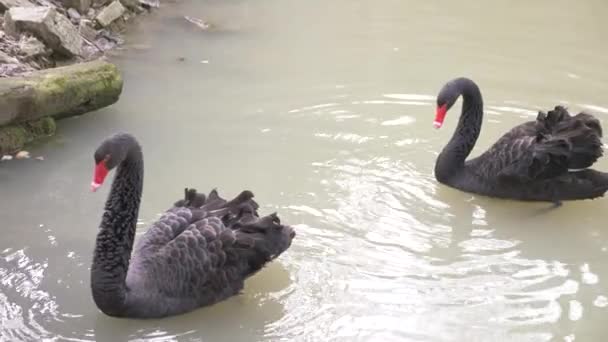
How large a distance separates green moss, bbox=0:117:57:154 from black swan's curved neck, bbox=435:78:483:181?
232cm

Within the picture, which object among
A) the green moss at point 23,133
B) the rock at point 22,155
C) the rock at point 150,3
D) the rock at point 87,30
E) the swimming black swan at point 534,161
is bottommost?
the rock at point 22,155

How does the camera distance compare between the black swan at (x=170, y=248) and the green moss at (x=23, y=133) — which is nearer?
the black swan at (x=170, y=248)

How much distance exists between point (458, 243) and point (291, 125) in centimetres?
164

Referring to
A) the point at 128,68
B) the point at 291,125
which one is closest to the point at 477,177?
the point at 291,125

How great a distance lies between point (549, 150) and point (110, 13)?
4170 millimetres

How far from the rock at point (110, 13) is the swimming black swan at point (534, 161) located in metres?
3.54

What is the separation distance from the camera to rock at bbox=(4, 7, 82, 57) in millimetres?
6105

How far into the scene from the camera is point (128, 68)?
255 inches

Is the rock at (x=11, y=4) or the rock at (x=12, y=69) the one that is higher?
the rock at (x=11, y=4)

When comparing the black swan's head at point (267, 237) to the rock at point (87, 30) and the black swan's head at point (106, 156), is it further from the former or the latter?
the rock at point (87, 30)

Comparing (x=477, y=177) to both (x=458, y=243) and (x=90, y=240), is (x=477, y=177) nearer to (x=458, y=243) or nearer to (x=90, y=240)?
(x=458, y=243)

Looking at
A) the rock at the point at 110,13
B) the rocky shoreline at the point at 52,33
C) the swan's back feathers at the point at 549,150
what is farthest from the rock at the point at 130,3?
the swan's back feathers at the point at 549,150

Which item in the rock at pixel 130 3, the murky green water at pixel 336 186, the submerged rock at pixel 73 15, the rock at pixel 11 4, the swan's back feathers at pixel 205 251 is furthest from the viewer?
the rock at pixel 130 3

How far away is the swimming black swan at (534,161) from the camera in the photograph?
4551mm
